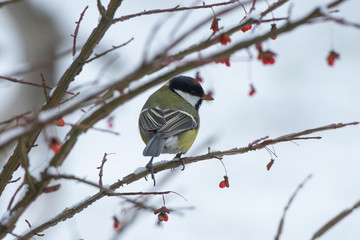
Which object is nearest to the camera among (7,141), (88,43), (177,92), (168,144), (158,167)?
(7,141)

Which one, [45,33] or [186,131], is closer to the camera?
[186,131]

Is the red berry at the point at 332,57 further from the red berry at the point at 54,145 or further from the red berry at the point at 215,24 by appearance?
the red berry at the point at 54,145

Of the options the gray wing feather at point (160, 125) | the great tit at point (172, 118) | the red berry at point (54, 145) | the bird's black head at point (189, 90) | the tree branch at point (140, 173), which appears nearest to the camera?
the red berry at point (54, 145)

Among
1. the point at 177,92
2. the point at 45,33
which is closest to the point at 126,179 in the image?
the point at 177,92

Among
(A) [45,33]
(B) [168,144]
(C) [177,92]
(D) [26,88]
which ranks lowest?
(B) [168,144]

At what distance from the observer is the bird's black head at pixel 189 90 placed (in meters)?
3.98

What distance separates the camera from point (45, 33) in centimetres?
719

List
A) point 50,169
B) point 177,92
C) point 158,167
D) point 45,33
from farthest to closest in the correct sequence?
point 45,33, point 177,92, point 158,167, point 50,169

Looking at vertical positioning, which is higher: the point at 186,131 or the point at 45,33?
the point at 45,33

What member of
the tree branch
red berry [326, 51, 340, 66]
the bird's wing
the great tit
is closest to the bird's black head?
the great tit

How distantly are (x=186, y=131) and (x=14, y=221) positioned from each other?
237 cm

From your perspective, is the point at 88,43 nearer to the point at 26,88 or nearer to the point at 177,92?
the point at 177,92

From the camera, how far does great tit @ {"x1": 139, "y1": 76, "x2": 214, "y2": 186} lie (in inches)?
128

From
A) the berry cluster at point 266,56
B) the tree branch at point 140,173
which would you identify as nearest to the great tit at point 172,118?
the tree branch at point 140,173
